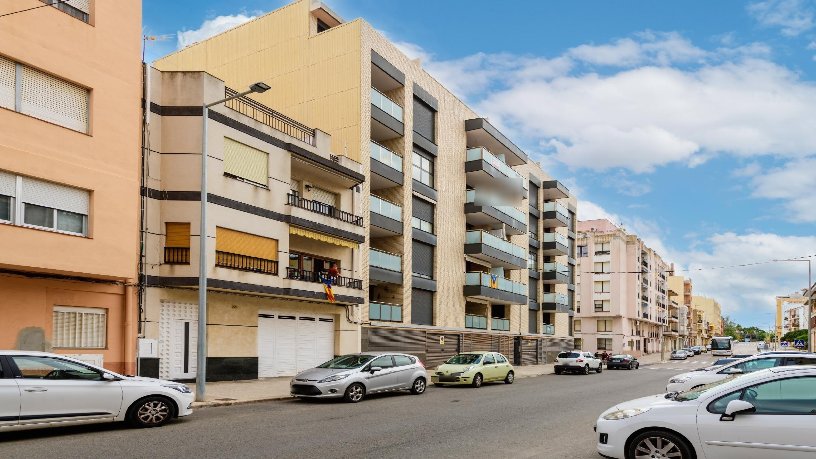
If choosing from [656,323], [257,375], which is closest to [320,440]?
[257,375]

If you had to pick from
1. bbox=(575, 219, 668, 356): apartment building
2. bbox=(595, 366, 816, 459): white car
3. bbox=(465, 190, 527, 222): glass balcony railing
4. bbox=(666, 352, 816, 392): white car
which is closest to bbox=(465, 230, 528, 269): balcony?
bbox=(465, 190, 527, 222): glass balcony railing

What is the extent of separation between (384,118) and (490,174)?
10830 millimetres

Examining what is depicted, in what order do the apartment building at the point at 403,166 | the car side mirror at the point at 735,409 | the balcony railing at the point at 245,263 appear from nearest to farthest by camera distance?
1. the car side mirror at the point at 735,409
2. the balcony railing at the point at 245,263
3. the apartment building at the point at 403,166

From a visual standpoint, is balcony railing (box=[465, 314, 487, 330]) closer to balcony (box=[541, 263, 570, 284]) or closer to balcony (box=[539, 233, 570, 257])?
balcony (box=[541, 263, 570, 284])

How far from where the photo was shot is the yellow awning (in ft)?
81.7

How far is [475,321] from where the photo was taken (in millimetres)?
40031

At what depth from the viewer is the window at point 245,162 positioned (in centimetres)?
2244

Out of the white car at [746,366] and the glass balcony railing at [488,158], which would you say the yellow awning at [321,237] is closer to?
the white car at [746,366]

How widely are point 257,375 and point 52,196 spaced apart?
32.1 feet

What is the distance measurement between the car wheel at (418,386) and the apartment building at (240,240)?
19.7 ft

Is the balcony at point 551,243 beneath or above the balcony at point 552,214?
beneath

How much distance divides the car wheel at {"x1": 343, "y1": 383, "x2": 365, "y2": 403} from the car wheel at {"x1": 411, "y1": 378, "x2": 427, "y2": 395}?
287 centimetres

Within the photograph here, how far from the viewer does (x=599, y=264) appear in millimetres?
84375

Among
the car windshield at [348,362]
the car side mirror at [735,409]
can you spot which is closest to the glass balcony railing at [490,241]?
the car windshield at [348,362]
